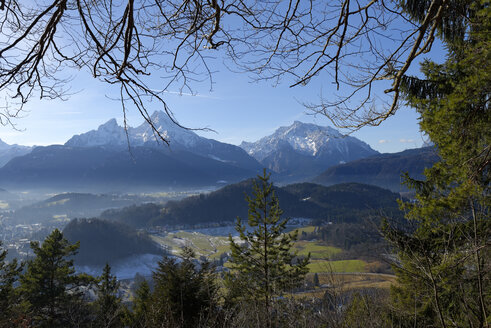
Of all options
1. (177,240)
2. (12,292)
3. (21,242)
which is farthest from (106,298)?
(21,242)

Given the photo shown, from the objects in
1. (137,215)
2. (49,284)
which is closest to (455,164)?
(49,284)

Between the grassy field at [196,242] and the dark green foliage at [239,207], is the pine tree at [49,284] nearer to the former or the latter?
the grassy field at [196,242]

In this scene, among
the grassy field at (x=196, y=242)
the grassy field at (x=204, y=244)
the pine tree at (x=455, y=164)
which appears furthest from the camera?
the grassy field at (x=196, y=242)

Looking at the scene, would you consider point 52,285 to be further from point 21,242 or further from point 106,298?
point 21,242

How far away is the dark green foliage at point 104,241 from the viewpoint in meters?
79.8

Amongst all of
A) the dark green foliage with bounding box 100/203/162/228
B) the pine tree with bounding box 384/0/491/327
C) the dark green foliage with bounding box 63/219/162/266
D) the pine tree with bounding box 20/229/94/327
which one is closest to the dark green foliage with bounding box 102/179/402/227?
the dark green foliage with bounding box 100/203/162/228

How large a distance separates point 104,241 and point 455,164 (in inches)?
3702

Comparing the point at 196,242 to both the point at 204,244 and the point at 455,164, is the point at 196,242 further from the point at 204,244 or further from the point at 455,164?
the point at 455,164

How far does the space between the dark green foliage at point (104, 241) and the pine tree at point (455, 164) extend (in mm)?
82258

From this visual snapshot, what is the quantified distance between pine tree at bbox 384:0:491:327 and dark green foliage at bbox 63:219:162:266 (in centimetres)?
8226

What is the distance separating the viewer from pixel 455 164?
489cm

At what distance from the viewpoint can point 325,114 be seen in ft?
8.49

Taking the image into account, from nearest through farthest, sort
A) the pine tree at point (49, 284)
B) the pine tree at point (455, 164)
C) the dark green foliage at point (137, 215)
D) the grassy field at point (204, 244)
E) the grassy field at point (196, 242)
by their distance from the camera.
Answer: the pine tree at point (455, 164) → the pine tree at point (49, 284) → the grassy field at point (204, 244) → the grassy field at point (196, 242) → the dark green foliage at point (137, 215)

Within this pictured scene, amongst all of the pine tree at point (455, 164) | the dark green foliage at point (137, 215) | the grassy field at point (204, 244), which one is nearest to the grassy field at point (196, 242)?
the grassy field at point (204, 244)
